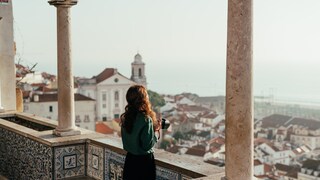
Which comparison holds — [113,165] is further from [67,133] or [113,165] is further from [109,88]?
[109,88]

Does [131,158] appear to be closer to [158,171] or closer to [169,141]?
[158,171]

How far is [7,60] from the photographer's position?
822 centimetres

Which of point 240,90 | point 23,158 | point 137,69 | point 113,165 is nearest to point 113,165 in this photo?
point 113,165

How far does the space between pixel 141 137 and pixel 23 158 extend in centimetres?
308

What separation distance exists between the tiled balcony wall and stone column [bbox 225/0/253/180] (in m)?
0.70

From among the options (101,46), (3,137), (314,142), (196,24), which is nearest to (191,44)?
(196,24)

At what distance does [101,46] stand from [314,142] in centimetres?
3443

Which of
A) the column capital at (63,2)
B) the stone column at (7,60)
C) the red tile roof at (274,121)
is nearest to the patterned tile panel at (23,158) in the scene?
the column capital at (63,2)

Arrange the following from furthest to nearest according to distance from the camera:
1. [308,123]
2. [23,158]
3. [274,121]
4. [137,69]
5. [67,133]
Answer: [274,121] < [308,123] < [137,69] < [23,158] < [67,133]

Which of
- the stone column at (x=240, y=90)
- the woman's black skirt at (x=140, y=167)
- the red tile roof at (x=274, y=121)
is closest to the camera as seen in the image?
the stone column at (x=240, y=90)

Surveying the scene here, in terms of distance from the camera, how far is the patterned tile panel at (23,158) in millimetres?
5475

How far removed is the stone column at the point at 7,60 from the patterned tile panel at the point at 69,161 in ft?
10.3

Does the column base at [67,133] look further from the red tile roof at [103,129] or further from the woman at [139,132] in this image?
the red tile roof at [103,129]

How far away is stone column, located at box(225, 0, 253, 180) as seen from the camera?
321 cm
